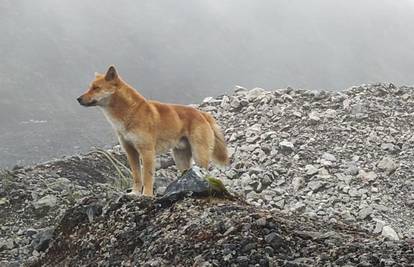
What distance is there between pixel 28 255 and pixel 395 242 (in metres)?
3.94

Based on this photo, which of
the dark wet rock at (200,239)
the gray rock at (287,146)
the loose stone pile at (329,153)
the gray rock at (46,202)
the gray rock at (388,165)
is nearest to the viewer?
the dark wet rock at (200,239)

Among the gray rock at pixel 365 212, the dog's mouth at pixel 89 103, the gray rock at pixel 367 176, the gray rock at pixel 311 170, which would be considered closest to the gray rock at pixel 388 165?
the gray rock at pixel 367 176

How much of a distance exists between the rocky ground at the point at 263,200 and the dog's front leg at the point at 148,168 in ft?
1.35

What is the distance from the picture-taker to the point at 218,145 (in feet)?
34.0

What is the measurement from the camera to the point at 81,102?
27.9 ft

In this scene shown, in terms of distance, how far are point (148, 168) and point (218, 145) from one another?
2096 mm

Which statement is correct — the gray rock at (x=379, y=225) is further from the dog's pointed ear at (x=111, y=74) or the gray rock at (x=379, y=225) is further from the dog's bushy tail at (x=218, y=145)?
the dog's pointed ear at (x=111, y=74)

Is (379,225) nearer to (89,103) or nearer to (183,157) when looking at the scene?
(183,157)

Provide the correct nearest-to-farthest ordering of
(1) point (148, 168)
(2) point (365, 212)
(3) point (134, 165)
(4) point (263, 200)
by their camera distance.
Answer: (1) point (148, 168) < (3) point (134, 165) < (2) point (365, 212) < (4) point (263, 200)

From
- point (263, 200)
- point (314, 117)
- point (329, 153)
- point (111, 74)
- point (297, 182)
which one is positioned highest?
point (314, 117)

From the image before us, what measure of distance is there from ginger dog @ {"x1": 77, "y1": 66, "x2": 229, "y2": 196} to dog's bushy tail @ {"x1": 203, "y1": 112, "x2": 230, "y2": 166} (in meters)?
0.62

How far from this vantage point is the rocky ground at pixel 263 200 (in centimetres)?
453

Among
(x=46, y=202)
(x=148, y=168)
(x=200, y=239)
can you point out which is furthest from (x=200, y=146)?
(x=200, y=239)

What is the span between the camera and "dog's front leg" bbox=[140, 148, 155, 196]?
8500mm
